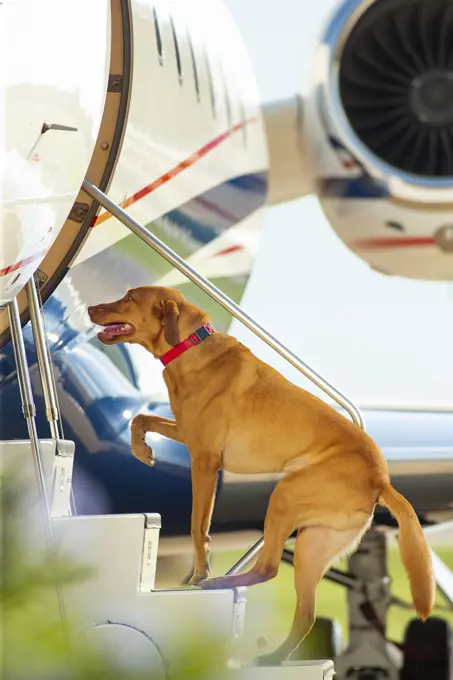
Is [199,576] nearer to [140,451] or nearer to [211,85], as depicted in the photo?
[140,451]

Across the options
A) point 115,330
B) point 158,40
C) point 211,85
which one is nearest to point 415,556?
point 115,330

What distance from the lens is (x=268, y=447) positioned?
3252 millimetres

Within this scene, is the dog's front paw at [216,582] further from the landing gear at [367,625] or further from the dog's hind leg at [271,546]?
the landing gear at [367,625]

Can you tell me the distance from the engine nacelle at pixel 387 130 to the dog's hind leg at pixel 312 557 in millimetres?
3074

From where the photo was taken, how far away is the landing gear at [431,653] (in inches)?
233

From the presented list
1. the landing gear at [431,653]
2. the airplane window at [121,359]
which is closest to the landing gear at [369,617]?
the landing gear at [431,653]

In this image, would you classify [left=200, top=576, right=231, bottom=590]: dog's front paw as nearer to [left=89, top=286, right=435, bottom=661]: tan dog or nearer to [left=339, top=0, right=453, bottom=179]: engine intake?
[left=89, top=286, right=435, bottom=661]: tan dog

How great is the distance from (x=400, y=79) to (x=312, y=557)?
3880mm

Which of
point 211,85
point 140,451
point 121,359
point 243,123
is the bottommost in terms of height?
point 140,451

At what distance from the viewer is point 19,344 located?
308 centimetres

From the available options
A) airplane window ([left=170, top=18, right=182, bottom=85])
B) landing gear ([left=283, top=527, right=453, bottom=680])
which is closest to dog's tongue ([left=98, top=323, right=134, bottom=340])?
airplane window ([left=170, top=18, right=182, bottom=85])

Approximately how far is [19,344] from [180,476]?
5.33 feet

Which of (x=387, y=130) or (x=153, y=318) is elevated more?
(x=387, y=130)

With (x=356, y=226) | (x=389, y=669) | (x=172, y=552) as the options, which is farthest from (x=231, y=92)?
(x=389, y=669)
